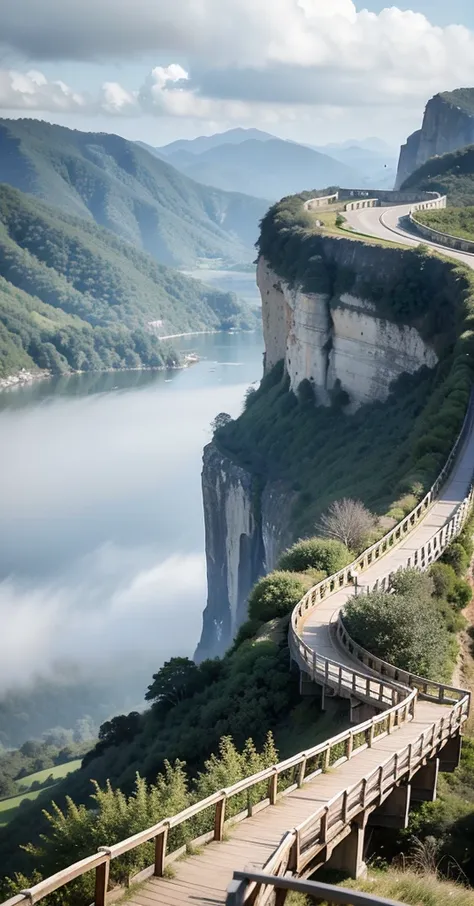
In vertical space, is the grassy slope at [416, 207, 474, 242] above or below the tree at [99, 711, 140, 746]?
above

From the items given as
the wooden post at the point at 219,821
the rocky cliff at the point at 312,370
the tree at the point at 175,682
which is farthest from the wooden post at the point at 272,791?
the rocky cliff at the point at 312,370

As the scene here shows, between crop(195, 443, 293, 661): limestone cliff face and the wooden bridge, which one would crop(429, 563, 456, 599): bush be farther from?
crop(195, 443, 293, 661): limestone cliff face

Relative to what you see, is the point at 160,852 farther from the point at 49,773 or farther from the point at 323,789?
the point at 49,773

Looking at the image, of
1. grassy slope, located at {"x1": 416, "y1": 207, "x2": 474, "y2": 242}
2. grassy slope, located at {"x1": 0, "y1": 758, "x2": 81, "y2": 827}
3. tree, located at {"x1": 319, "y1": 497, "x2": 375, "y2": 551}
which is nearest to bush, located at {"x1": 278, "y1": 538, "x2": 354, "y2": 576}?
tree, located at {"x1": 319, "y1": 497, "x2": 375, "y2": 551}

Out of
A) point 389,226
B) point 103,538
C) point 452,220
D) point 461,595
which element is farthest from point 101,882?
point 103,538

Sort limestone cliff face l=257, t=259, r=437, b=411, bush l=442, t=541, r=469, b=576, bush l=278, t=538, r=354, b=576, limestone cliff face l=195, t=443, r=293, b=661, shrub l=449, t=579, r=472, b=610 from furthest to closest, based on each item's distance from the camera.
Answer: limestone cliff face l=195, t=443, r=293, b=661 < limestone cliff face l=257, t=259, r=437, b=411 < bush l=278, t=538, r=354, b=576 < bush l=442, t=541, r=469, b=576 < shrub l=449, t=579, r=472, b=610

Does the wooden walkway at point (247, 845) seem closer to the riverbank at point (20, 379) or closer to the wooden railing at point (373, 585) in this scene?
the wooden railing at point (373, 585)
